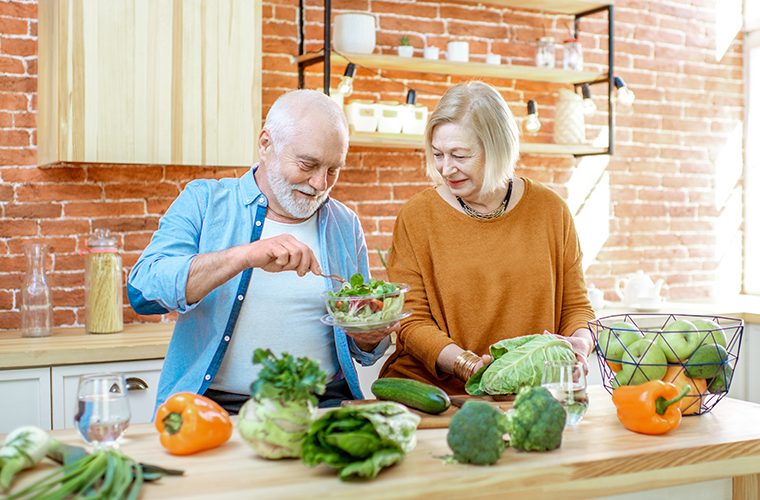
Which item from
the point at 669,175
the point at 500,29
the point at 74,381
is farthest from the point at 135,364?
the point at 669,175

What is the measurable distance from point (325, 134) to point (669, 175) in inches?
136

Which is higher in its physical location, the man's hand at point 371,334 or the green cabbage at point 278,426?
the man's hand at point 371,334

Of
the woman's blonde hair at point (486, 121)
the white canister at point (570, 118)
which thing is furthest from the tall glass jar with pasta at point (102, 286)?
the white canister at point (570, 118)

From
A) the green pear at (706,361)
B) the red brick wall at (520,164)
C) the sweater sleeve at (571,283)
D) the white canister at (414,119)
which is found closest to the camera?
the green pear at (706,361)

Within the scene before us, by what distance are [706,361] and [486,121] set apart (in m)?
1.04

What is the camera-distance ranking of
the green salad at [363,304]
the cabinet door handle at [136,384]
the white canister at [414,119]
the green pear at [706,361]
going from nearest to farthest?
the green pear at [706,361], the green salad at [363,304], the cabinet door handle at [136,384], the white canister at [414,119]

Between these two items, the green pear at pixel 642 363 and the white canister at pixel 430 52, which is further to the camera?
the white canister at pixel 430 52

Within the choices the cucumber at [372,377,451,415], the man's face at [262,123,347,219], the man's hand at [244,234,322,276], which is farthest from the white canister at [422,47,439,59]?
the cucumber at [372,377,451,415]

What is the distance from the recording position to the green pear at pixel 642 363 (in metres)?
1.86

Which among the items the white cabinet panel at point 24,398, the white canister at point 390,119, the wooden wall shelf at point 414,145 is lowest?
the white cabinet panel at point 24,398

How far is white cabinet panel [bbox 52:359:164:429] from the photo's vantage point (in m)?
3.02

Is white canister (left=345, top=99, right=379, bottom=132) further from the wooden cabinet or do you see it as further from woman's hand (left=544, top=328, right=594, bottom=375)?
woman's hand (left=544, top=328, right=594, bottom=375)

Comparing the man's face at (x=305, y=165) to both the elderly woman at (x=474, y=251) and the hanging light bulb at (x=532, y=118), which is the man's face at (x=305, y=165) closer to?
the elderly woman at (x=474, y=251)

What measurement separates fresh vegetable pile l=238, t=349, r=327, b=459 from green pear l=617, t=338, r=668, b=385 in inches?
29.3
